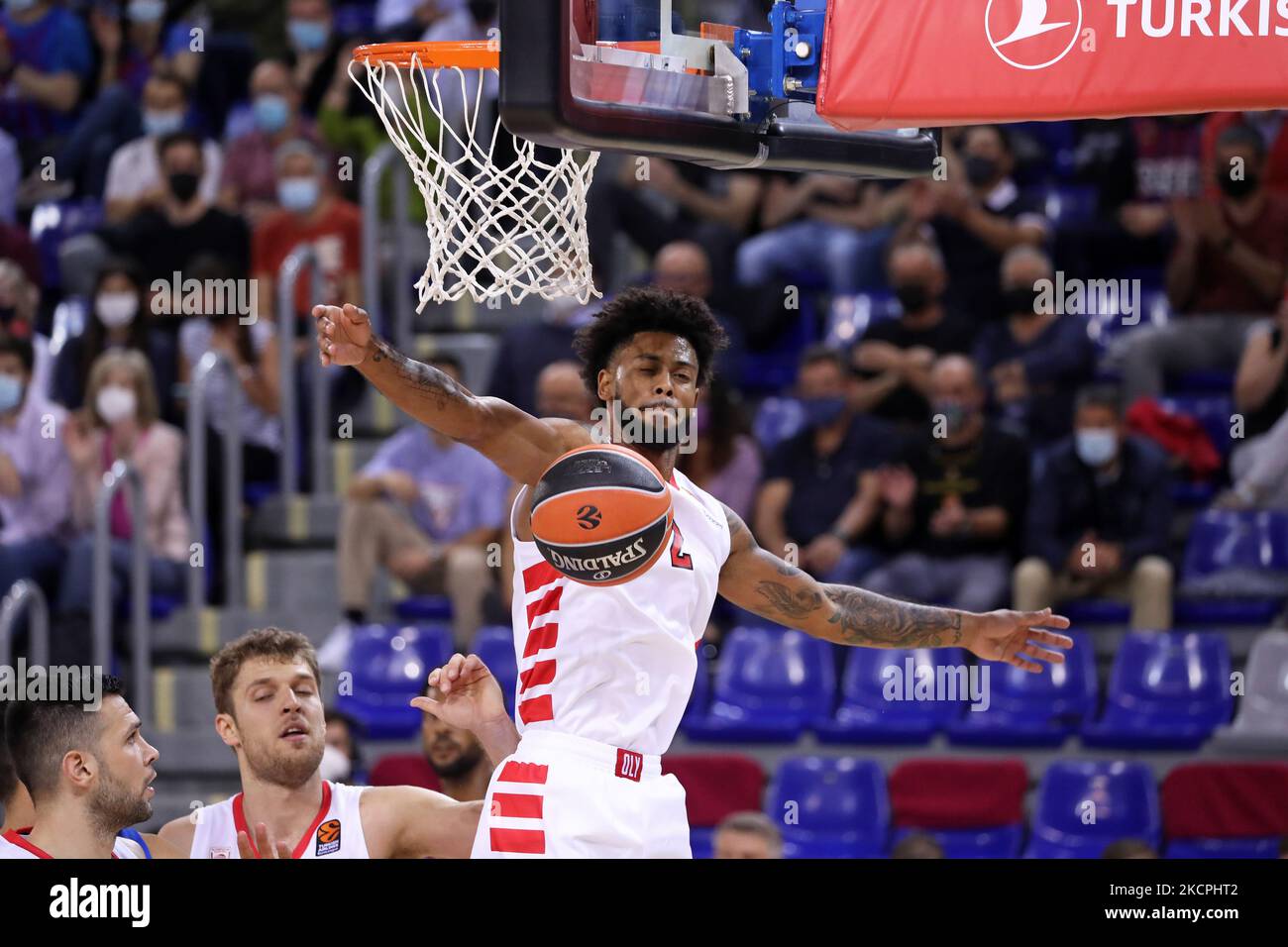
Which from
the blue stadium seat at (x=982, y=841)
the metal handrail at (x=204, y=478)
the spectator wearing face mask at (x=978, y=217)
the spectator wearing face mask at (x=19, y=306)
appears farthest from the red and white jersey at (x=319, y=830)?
the spectator wearing face mask at (x=19, y=306)

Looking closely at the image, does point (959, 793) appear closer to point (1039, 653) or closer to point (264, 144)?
point (1039, 653)

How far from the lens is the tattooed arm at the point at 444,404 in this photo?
4.70m

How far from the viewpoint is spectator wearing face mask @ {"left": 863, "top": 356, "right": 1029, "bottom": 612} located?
8812 millimetres

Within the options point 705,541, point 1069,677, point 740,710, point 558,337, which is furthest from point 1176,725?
point 705,541

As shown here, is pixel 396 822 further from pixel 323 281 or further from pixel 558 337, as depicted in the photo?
pixel 323 281

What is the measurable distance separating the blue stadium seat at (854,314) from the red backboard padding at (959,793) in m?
2.39

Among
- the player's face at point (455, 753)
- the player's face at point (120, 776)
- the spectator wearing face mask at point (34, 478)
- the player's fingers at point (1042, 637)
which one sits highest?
the spectator wearing face mask at point (34, 478)

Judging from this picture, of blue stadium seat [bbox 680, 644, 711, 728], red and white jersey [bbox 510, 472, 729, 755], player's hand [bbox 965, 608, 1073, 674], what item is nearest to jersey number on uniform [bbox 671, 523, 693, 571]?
red and white jersey [bbox 510, 472, 729, 755]

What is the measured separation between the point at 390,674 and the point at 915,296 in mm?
2923

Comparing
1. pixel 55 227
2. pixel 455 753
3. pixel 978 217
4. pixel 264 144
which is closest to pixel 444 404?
pixel 455 753

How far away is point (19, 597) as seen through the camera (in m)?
8.45

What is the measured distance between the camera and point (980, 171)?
1023 cm

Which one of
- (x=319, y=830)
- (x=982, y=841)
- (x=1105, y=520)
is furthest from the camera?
(x=1105, y=520)

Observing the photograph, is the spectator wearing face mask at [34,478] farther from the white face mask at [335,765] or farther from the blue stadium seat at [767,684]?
the blue stadium seat at [767,684]
